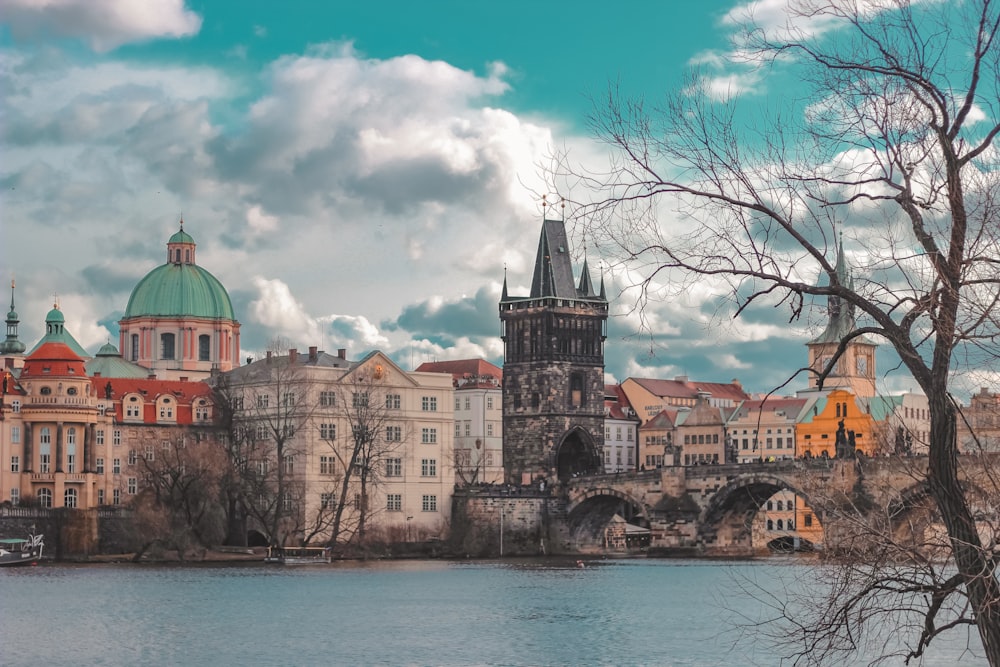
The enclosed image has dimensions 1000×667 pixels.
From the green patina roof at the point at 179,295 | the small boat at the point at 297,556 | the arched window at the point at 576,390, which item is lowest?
the small boat at the point at 297,556

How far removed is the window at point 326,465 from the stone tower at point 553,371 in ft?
70.2

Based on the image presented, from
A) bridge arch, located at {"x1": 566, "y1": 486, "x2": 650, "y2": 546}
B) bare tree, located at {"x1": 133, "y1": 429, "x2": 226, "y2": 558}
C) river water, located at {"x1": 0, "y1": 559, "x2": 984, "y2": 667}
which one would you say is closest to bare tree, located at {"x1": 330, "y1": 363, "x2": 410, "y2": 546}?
bare tree, located at {"x1": 133, "y1": 429, "x2": 226, "y2": 558}

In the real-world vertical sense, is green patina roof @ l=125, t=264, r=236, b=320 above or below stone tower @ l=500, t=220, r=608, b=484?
above

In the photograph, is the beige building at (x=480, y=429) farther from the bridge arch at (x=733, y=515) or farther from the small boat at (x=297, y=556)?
the small boat at (x=297, y=556)

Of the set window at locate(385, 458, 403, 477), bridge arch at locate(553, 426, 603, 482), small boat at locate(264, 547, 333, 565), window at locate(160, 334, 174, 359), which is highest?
window at locate(160, 334, 174, 359)

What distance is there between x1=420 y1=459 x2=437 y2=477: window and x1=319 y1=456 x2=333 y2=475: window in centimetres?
667

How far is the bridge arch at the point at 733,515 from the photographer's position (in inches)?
4085

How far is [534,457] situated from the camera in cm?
12006

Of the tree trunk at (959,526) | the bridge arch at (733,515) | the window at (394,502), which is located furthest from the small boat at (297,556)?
the tree trunk at (959,526)

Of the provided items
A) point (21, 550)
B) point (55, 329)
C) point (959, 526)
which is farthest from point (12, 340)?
point (959, 526)

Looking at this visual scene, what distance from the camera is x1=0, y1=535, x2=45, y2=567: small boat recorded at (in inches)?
3397

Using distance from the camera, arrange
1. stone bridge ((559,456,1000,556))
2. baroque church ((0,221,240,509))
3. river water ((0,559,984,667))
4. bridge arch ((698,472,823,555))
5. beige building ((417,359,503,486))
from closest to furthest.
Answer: river water ((0,559,984,667)), baroque church ((0,221,240,509)), stone bridge ((559,456,1000,556)), bridge arch ((698,472,823,555)), beige building ((417,359,503,486))

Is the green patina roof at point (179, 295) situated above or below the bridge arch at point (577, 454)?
above

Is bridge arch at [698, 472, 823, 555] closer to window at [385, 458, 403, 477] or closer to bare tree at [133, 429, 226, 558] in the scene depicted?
window at [385, 458, 403, 477]
